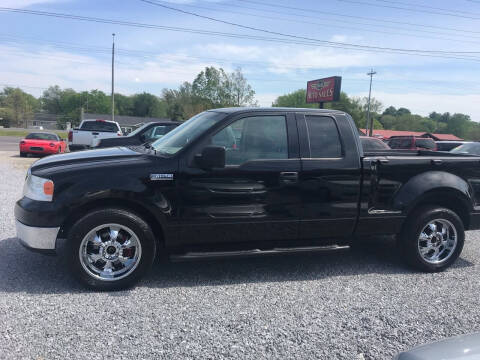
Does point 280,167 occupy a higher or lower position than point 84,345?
higher

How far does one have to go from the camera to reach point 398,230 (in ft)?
15.4

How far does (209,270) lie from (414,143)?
18.2 m

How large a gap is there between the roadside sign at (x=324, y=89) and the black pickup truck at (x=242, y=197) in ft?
97.8

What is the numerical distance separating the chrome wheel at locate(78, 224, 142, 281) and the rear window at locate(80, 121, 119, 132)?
13131mm

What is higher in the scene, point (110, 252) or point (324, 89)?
point (324, 89)

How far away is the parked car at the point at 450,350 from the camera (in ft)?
5.73

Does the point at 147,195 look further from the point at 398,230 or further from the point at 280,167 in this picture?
the point at 398,230

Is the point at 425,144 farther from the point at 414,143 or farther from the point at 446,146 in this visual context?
the point at 446,146

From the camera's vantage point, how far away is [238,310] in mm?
3525

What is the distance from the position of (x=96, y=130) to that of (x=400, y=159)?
13.7 meters

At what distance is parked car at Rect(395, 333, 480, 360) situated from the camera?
1747 mm

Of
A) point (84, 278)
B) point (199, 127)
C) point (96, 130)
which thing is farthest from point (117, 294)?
point (96, 130)

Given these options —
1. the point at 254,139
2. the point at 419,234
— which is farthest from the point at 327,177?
the point at 419,234

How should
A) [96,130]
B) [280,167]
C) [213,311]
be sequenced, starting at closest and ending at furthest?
[213,311] < [280,167] < [96,130]
